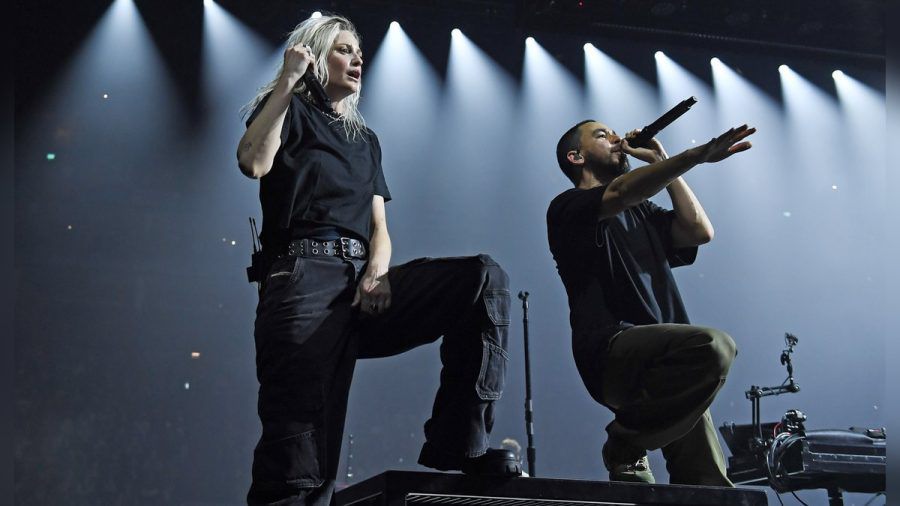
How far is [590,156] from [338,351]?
176 centimetres

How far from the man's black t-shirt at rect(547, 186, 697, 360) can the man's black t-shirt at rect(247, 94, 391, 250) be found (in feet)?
3.28

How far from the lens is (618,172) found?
3727mm

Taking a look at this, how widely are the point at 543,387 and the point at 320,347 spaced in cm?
552

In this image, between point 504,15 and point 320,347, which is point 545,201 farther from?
point 320,347

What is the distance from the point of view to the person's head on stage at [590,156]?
3674 mm

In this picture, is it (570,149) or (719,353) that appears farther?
(570,149)

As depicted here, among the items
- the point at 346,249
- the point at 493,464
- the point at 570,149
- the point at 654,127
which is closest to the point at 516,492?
the point at 493,464

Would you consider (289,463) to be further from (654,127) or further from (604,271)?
(654,127)

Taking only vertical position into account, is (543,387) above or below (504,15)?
below

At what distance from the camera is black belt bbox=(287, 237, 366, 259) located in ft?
7.66

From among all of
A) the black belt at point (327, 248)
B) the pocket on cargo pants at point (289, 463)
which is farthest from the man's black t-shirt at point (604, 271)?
the pocket on cargo pants at point (289, 463)

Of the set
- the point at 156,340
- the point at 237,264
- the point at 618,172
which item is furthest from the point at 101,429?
the point at 618,172

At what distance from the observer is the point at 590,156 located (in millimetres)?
3686

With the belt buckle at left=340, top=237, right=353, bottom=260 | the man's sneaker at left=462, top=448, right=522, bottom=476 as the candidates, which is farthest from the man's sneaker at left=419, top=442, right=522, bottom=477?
the belt buckle at left=340, top=237, right=353, bottom=260
